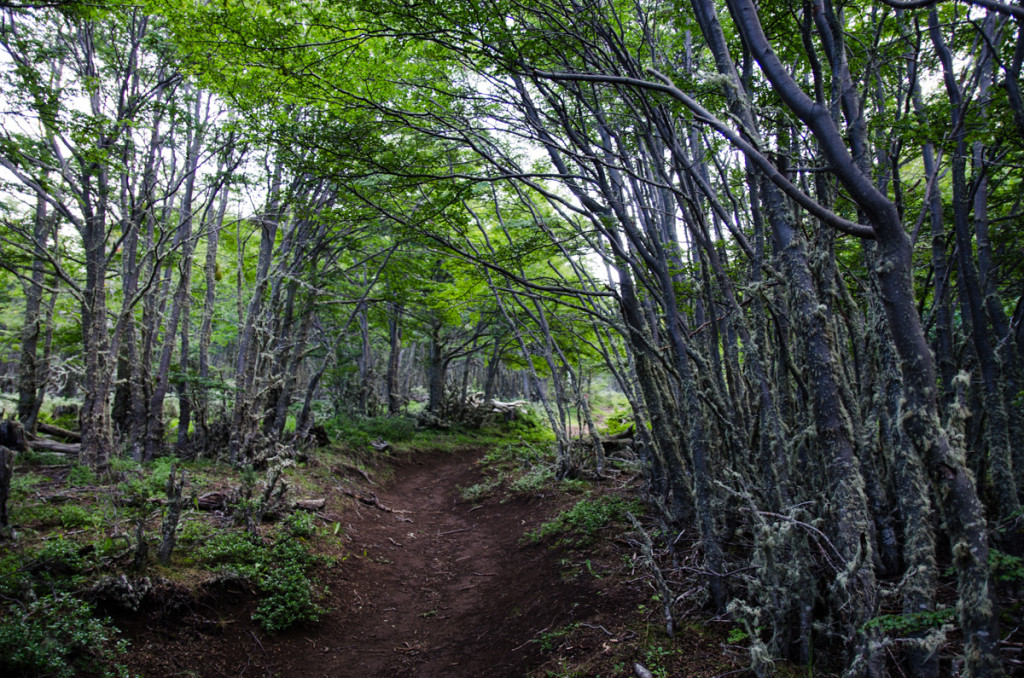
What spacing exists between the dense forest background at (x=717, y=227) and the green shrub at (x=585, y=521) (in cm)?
50

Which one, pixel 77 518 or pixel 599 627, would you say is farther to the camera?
pixel 77 518

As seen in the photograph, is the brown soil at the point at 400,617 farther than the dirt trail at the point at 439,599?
No

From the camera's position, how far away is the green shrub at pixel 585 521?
5.60 m

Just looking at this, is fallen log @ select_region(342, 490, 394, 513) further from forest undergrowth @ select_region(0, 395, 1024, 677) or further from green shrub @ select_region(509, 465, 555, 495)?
green shrub @ select_region(509, 465, 555, 495)

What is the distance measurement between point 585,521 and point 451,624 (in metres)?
1.87

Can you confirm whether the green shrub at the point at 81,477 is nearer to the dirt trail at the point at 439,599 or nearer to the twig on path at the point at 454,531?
the dirt trail at the point at 439,599

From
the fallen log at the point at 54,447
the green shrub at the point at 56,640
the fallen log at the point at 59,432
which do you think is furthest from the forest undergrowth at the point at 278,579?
the fallen log at the point at 59,432

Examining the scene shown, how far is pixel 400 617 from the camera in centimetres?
503

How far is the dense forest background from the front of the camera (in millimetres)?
2127

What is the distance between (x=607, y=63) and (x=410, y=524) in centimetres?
689

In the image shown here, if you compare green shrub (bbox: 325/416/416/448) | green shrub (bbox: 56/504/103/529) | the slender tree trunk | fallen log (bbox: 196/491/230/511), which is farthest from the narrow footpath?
the slender tree trunk

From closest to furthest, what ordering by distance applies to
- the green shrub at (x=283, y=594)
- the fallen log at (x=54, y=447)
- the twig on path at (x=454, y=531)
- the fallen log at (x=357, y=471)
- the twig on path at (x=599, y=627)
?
the twig on path at (x=599, y=627) → the green shrub at (x=283, y=594) → the twig on path at (x=454, y=531) → the fallen log at (x=54, y=447) → the fallen log at (x=357, y=471)

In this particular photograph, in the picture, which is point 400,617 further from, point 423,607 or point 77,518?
point 77,518

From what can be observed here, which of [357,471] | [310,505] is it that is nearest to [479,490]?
[357,471]
